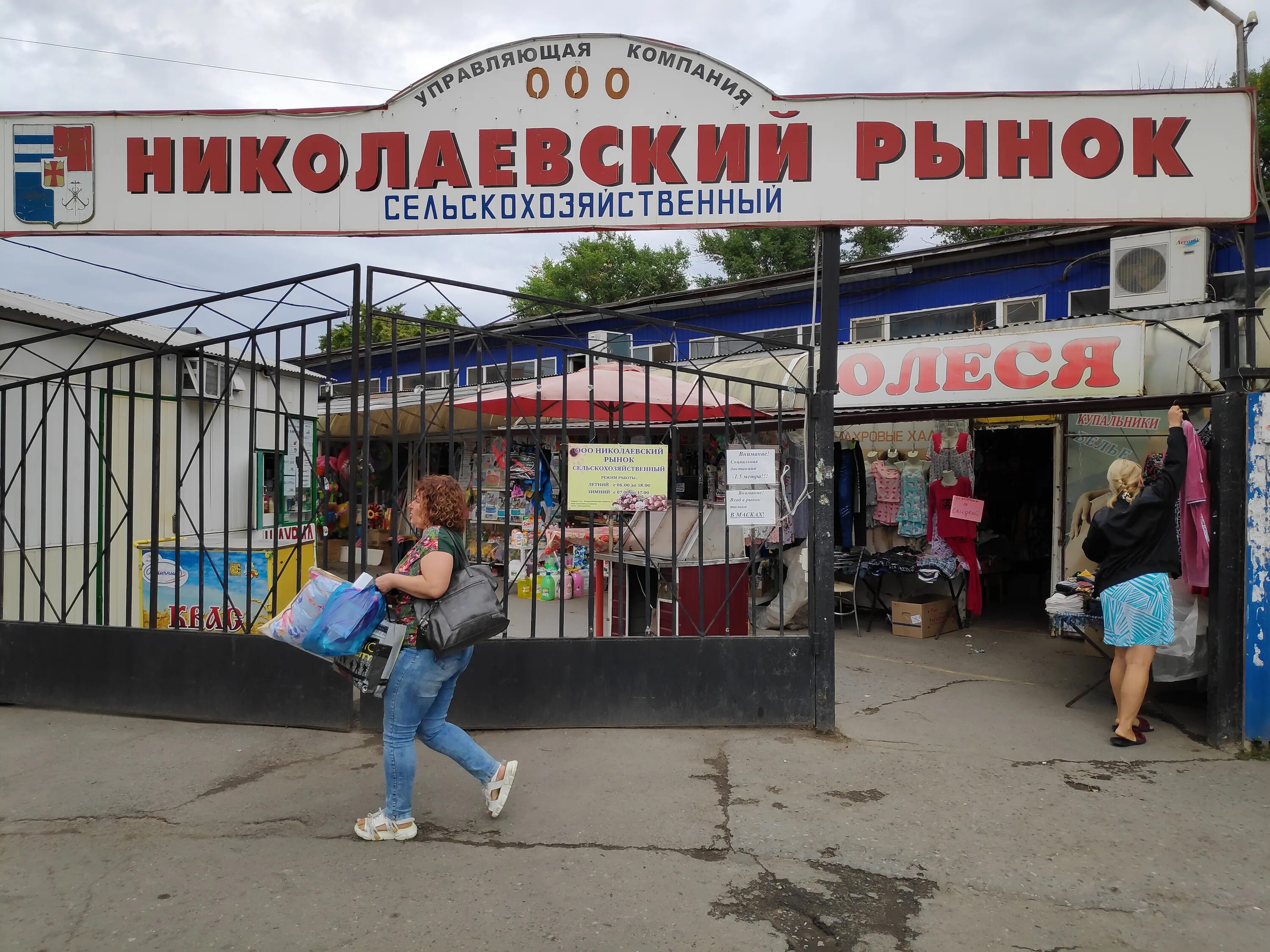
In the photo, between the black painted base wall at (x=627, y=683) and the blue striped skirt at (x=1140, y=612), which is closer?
the blue striped skirt at (x=1140, y=612)

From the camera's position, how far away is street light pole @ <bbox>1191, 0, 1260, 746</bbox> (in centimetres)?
541

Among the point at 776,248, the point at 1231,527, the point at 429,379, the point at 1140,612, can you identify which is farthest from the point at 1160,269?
the point at 776,248

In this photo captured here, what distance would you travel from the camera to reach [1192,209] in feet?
18.6

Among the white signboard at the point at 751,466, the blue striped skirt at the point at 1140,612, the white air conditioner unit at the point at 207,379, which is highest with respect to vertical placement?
the white air conditioner unit at the point at 207,379

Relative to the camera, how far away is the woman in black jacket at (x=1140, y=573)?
5.54 m

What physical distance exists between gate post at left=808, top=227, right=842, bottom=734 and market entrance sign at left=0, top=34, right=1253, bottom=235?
1.73 ft

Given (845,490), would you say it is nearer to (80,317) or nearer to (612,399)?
(612,399)

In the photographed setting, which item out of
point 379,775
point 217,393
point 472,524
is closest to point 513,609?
point 472,524

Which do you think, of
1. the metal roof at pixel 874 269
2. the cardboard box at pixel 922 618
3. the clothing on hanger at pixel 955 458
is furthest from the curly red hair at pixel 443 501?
the clothing on hanger at pixel 955 458

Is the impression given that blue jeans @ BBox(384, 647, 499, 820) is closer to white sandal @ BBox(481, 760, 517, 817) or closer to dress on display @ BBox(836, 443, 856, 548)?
white sandal @ BBox(481, 760, 517, 817)

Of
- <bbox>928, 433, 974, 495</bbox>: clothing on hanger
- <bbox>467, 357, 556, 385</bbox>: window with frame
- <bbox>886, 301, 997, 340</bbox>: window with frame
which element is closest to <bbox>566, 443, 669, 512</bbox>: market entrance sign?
<bbox>928, 433, 974, 495</bbox>: clothing on hanger

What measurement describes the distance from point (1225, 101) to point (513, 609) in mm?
7672

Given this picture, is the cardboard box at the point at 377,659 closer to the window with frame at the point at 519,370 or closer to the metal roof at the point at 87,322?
the metal roof at the point at 87,322

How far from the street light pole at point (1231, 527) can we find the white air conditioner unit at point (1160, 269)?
16.0 feet
